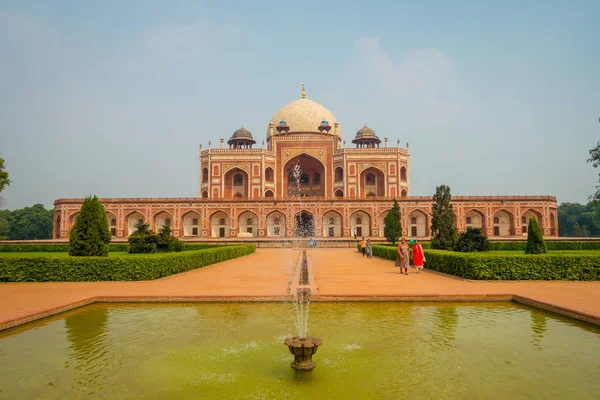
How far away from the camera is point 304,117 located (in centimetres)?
4078

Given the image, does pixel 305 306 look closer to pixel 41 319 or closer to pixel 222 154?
pixel 41 319

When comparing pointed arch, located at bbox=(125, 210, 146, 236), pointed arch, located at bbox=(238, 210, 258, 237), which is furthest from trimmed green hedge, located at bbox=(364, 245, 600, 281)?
pointed arch, located at bbox=(125, 210, 146, 236)

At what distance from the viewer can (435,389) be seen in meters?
3.35

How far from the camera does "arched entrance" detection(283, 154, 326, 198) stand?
38.0 m

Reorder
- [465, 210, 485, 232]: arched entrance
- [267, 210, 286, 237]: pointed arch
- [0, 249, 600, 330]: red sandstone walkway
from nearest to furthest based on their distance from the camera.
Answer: [0, 249, 600, 330]: red sandstone walkway
[267, 210, 286, 237]: pointed arch
[465, 210, 485, 232]: arched entrance

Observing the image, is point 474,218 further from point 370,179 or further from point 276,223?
point 276,223

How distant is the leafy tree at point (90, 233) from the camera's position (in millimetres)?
10500

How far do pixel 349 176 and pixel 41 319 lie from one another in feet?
104

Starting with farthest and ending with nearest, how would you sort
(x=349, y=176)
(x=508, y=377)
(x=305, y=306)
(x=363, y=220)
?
(x=349, y=176) < (x=363, y=220) < (x=305, y=306) < (x=508, y=377)

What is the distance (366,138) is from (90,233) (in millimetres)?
30633

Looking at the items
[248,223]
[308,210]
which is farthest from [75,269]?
[248,223]

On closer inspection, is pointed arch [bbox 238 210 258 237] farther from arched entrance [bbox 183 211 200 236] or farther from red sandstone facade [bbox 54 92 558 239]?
arched entrance [bbox 183 211 200 236]

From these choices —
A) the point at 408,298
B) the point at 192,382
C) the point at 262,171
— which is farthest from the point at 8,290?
the point at 262,171

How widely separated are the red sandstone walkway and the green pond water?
0.59 m
